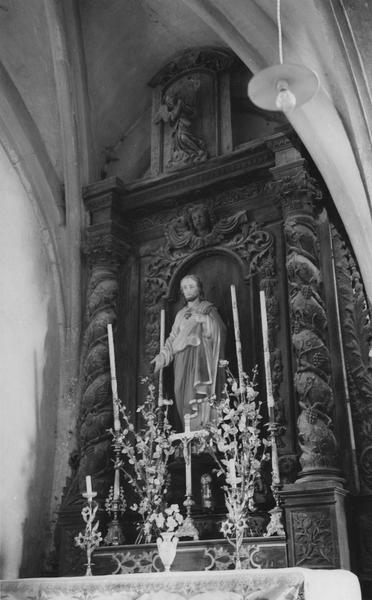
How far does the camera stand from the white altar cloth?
4117 mm

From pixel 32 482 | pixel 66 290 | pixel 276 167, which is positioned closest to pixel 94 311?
pixel 66 290

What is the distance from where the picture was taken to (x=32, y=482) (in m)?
6.48

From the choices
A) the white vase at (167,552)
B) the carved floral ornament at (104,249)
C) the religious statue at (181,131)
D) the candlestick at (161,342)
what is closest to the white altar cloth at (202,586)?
the white vase at (167,552)

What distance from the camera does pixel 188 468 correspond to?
5492 millimetres

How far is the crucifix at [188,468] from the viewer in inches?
212

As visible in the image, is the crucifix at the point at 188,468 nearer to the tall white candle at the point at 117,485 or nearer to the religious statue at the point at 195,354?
the religious statue at the point at 195,354

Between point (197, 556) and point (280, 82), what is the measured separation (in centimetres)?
342

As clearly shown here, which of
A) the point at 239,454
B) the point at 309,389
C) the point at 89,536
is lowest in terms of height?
the point at 89,536

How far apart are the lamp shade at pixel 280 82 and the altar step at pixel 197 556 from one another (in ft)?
9.72

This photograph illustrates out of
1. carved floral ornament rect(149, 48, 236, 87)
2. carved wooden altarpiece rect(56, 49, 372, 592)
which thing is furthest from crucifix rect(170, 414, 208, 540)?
carved floral ornament rect(149, 48, 236, 87)

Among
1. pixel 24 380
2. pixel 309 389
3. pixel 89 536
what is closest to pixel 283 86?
pixel 309 389

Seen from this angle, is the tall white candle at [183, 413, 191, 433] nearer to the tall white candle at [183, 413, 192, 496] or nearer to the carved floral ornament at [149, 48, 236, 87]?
the tall white candle at [183, 413, 192, 496]

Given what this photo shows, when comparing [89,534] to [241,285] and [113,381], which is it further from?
[241,285]

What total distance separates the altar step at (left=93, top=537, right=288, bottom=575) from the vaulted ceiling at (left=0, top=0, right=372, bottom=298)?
7.39ft
